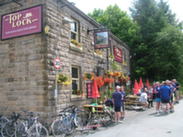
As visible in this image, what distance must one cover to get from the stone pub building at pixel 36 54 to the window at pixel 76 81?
0.18 ft

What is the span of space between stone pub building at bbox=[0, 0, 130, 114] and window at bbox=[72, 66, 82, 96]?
5 centimetres

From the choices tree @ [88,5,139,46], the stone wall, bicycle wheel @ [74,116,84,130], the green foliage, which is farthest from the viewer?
tree @ [88,5,139,46]

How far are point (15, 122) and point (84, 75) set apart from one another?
5.16 m

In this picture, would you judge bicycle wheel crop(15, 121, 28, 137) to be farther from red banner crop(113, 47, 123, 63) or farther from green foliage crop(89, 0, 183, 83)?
green foliage crop(89, 0, 183, 83)

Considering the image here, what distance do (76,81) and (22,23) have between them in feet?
13.6

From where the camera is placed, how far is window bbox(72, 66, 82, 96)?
37.6 ft

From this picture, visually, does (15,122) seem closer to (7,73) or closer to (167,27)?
(7,73)

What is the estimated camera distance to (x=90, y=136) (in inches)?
311

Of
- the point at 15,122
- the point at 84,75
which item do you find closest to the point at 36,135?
the point at 15,122

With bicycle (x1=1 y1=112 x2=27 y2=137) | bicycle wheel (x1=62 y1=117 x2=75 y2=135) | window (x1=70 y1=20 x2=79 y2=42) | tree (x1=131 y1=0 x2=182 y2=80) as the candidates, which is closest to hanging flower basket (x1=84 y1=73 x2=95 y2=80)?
window (x1=70 y1=20 x2=79 y2=42)

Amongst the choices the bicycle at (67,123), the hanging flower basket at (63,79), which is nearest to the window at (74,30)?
the hanging flower basket at (63,79)

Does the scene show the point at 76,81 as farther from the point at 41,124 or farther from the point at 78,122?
the point at 41,124

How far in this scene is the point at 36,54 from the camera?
9359 mm

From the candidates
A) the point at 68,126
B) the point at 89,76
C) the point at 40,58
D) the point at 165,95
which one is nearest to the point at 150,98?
the point at 165,95
